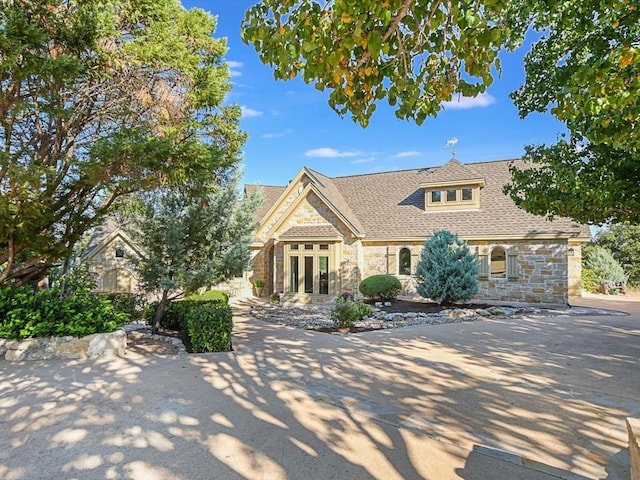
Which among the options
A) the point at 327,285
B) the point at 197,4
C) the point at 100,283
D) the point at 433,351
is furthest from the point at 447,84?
the point at 100,283

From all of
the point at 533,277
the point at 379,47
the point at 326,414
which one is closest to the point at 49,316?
the point at 326,414

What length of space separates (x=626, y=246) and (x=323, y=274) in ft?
70.6

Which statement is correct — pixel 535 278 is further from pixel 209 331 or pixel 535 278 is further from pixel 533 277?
pixel 209 331

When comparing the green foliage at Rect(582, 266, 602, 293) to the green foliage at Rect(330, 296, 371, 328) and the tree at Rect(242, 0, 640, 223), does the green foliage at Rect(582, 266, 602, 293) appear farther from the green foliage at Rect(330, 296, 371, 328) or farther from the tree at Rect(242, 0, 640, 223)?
the tree at Rect(242, 0, 640, 223)

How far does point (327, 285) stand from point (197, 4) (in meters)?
11.7

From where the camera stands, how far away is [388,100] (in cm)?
392

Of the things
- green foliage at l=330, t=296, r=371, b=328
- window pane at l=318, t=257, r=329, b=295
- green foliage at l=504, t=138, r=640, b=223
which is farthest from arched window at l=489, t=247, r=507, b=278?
green foliage at l=330, t=296, r=371, b=328

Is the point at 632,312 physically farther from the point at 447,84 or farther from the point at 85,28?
the point at 85,28

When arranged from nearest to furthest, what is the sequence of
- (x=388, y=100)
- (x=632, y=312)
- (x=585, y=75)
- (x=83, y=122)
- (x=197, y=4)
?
1. (x=585, y=75)
2. (x=388, y=100)
3. (x=83, y=122)
4. (x=197, y=4)
5. (x=632, y=312)

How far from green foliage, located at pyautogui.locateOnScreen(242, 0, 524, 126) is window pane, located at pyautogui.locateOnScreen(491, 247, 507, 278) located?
14123mm

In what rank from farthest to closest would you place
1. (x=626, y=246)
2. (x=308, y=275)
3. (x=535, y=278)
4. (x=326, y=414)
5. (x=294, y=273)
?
(x=626, y=246), (x=294, y=273), (x=308, y=275), (x=535, y=278), (x=326, y=414)

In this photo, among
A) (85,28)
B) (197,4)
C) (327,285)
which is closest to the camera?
(85,28)

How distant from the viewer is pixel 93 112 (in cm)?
844

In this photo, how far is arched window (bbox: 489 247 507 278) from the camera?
16.4 meters
